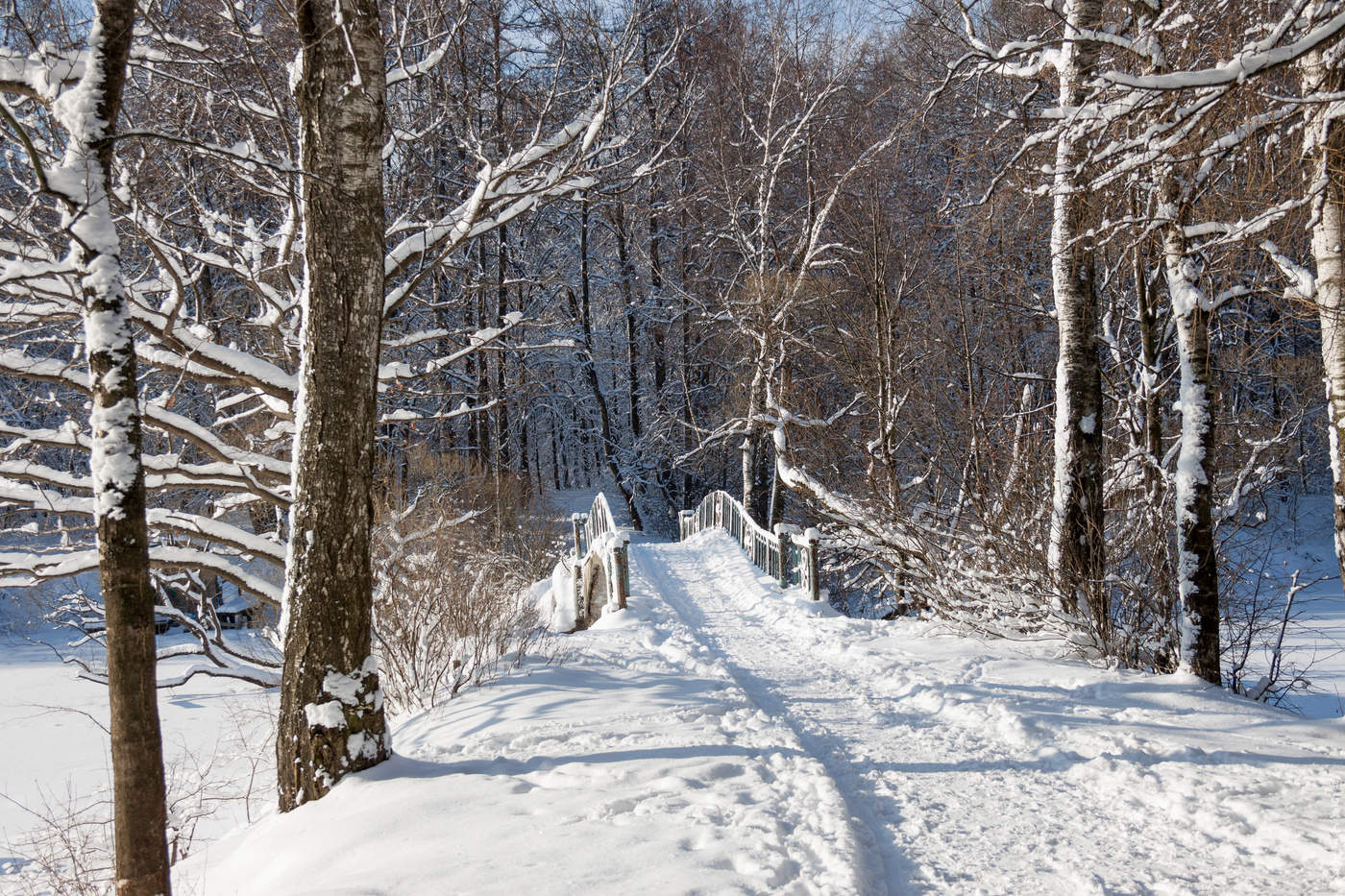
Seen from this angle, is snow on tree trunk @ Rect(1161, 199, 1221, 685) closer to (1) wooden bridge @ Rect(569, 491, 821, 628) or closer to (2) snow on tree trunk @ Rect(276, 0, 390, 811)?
(1) wooden bridge @ Rect(569, 491, 821, 628)

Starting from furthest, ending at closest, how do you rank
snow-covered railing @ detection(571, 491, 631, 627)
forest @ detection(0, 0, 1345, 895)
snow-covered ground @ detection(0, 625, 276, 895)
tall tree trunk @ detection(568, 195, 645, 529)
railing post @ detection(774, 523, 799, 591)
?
tall tree trunk @ detection(568, 195, 645, 529) < railing post @ detection(774, 523, 799, 591) < snow-covered railing @ detection(571, 491, 631, 627) < snow-covered ground @ detection(0, 625, 276, 895) < forest @ detection(0, 0, 1345, 895)

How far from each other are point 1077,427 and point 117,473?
696 cm

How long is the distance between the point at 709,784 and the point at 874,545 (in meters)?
5.99

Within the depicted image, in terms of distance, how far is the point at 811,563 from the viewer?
10641 mm

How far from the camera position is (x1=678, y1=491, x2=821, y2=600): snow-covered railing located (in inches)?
422

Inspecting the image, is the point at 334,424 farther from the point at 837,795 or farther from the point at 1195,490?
the point at 1195,490

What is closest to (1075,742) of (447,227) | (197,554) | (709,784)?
(709,784)

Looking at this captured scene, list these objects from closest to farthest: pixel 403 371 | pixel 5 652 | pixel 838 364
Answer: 1. pixel 403 371
2. pixel 838 364
3. pixel 5 652

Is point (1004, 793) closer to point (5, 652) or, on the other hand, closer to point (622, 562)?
point (622, 562)

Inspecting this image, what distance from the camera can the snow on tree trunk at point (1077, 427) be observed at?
6.52 metres

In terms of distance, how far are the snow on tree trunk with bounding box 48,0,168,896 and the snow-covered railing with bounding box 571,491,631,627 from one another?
A: 7452 millimetres

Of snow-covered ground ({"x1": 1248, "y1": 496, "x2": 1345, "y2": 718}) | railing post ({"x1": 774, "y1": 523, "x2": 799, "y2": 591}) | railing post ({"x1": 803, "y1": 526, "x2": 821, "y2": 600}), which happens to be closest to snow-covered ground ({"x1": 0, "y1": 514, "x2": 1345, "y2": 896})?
railing post ({"x1": 803, "y1": 526, "x2": 821, "y2": 600})

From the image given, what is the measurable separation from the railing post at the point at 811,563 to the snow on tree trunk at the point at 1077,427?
3.83m

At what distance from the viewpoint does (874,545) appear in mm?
9672
